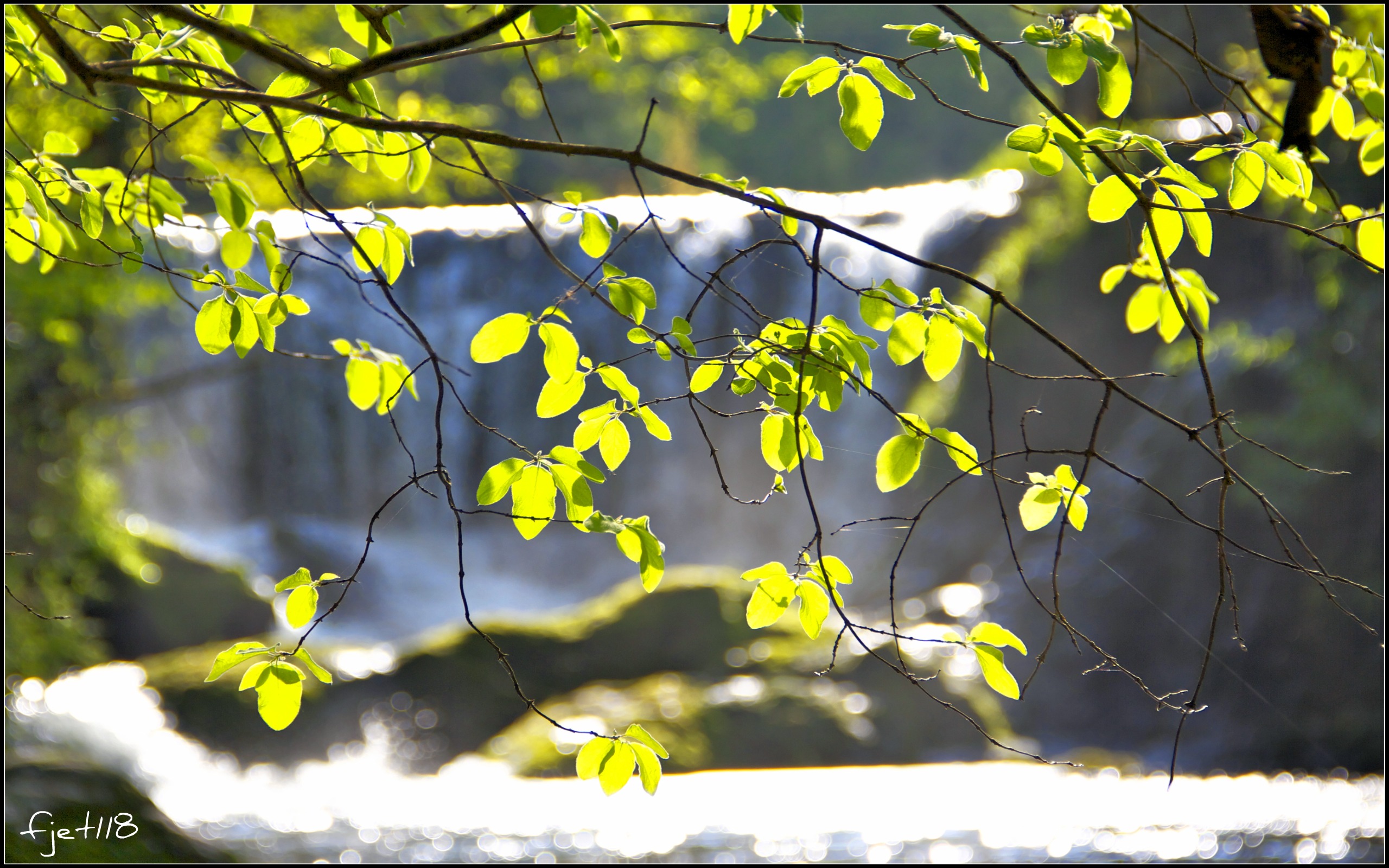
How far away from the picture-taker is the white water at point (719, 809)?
430 centimetres

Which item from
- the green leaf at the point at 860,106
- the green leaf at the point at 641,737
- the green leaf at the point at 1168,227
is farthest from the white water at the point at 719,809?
the green leaf at the point at 860,106

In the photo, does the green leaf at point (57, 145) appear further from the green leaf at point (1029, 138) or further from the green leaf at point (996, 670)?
the green leaf at point (996, 670)

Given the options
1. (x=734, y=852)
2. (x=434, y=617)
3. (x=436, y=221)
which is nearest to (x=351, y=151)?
(x=734, y=852)

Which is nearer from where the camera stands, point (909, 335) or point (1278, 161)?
point (1278, 161)

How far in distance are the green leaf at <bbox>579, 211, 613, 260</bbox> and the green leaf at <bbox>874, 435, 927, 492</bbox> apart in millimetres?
408

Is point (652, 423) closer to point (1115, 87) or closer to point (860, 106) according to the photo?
point (860, 106)

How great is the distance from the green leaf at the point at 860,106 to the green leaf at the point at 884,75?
14 millimetres

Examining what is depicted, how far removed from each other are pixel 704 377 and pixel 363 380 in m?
0.42

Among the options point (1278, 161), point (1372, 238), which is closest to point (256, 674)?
point (1278, 161)

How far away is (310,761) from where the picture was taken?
5609 mm

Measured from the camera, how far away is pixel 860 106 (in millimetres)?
992

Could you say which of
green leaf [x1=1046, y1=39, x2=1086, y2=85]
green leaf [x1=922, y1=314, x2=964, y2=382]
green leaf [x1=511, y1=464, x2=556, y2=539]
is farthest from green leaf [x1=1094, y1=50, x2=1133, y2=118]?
green leaf [x1=511, y1=464, x2=556, y2=539]

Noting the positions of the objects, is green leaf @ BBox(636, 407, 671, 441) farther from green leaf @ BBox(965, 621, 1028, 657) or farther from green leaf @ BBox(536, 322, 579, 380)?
green leaf @ BBox(965, 621, 1028, 657)

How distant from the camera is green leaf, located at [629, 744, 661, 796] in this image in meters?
0.98
